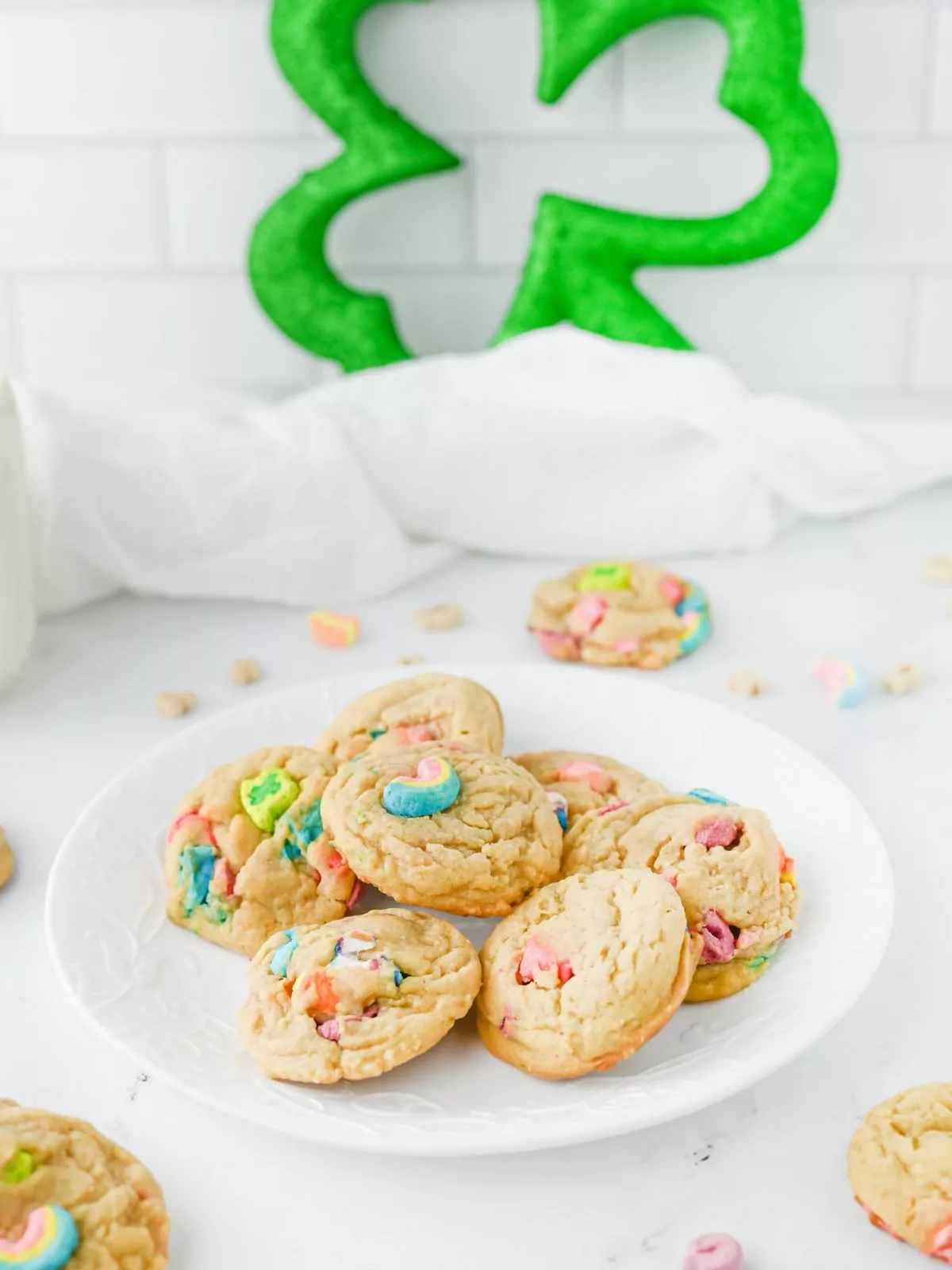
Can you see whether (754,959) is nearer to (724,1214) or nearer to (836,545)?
(724,1214)

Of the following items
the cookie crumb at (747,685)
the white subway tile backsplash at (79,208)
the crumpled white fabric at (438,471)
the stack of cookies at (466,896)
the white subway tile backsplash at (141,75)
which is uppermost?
the white subway tile backsplash at (141,75)

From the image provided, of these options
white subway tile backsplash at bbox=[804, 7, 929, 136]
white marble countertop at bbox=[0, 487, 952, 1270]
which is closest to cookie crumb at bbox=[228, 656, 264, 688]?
white marble countertop at bbox=[0, 487, 952, 1270]

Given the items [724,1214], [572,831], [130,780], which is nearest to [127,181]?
[130,780]

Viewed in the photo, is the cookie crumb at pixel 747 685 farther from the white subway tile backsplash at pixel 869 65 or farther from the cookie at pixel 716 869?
the white subway tile backsplash at pixel 869 65

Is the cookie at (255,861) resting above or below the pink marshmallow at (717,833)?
below

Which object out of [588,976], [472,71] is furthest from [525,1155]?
[472,71]

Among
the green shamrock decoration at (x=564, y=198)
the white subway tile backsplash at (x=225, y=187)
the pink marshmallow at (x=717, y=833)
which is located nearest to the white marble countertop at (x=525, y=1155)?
the pink marshmallow at (x=717, y=833)

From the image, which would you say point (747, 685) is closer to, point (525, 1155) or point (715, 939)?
point (715, 939)
